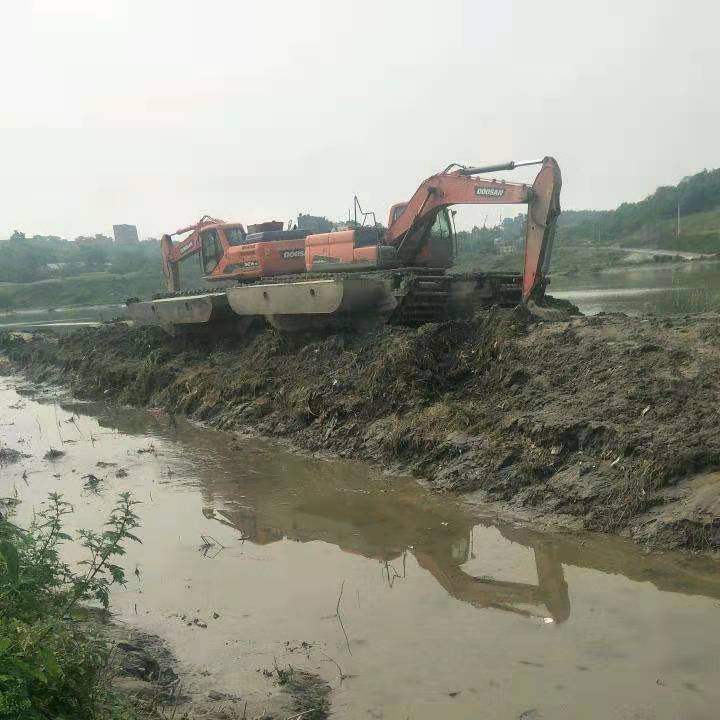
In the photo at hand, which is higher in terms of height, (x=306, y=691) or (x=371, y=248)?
(x=371, y=248)

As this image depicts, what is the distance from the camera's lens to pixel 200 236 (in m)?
16.6

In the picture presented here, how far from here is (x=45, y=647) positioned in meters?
3.15

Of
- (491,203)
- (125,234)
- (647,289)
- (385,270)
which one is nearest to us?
(491,203)

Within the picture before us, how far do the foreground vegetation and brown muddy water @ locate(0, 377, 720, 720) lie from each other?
0.69m

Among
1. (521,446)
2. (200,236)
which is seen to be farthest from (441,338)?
(200,236)

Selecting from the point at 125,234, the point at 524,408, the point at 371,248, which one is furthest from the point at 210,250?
the point at 125,234

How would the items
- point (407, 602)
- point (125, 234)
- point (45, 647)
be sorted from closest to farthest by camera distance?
point (45, 647) → point (407, 602) → point (125, 234)

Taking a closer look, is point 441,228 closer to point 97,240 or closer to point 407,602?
point 407,602

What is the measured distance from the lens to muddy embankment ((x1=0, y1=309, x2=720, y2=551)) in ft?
19.7

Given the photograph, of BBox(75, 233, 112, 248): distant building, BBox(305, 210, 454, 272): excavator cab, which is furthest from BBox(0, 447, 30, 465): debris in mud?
BBox(75, 233, 112, 248): distant building

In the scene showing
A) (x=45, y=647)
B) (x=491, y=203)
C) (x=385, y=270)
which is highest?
(x=491, y=203)

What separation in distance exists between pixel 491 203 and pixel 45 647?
30.7 feet

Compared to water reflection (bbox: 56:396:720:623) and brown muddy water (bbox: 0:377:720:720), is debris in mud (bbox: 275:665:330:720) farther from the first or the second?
water reflection (bbox: 56:396:720:623)

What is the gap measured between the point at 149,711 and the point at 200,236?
45.5ft
